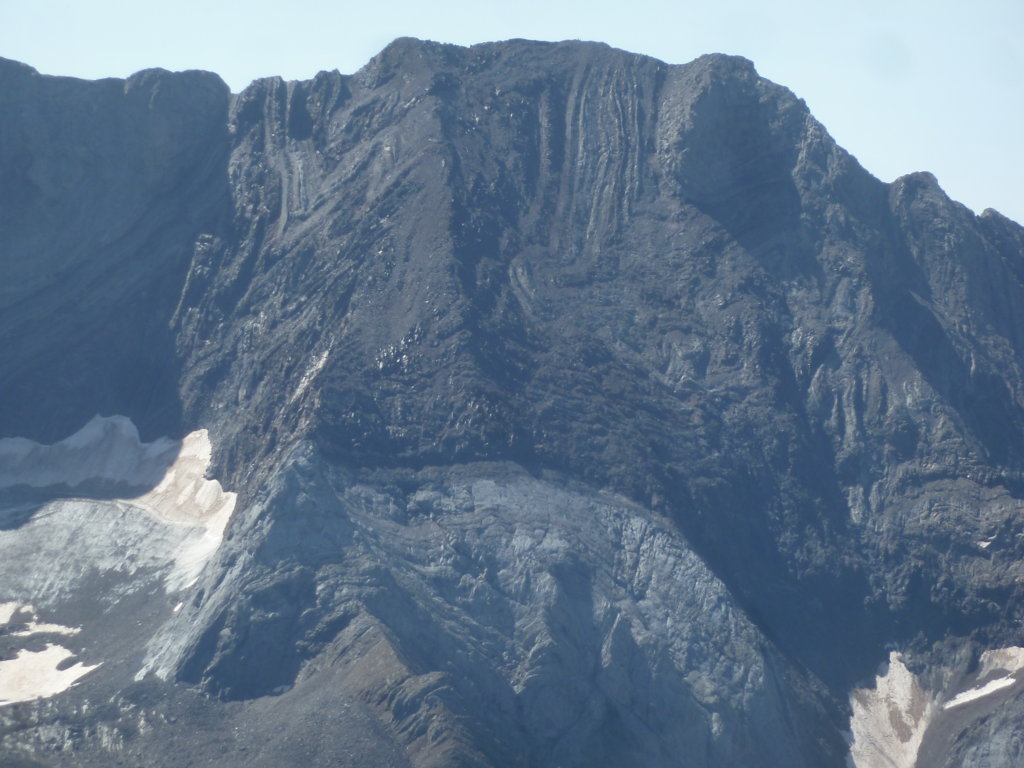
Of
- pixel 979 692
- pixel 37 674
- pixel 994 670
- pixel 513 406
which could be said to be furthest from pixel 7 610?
pixel 994 670

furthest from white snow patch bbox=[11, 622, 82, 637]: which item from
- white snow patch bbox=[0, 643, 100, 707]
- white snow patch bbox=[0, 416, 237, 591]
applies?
white snow patch bbox=[0, 416, 237, 591]

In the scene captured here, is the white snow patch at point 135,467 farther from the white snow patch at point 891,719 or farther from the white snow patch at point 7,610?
the white snow patch at point 891,719

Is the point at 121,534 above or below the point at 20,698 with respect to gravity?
above

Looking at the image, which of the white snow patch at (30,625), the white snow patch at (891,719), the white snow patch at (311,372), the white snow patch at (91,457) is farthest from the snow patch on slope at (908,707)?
the white snow patch at (91,457)

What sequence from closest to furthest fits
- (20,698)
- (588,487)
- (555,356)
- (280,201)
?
(20,698)
(588,487)
(555,356)
(280,201)

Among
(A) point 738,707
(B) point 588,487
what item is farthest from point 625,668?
(B) point 588,487

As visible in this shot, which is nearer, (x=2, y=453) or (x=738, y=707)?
(x=738, y=707)

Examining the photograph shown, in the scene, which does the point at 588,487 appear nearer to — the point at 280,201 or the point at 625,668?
the point at 625,668

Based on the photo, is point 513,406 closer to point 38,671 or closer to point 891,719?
point 891,719
